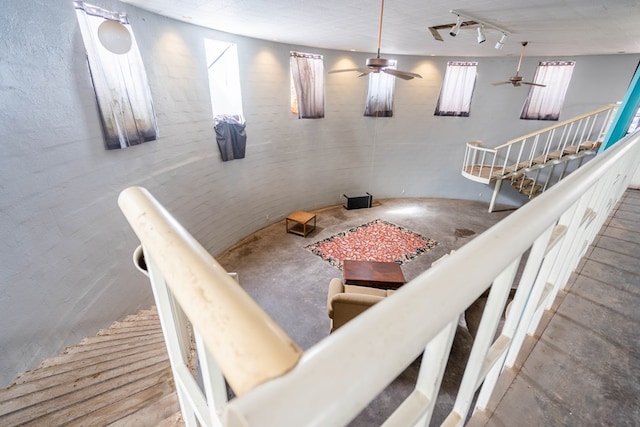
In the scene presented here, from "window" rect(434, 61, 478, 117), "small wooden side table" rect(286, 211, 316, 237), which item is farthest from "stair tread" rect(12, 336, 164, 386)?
"window" rect(434, 61, 478, 117)

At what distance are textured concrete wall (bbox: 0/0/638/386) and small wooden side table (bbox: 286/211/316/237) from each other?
460 mm

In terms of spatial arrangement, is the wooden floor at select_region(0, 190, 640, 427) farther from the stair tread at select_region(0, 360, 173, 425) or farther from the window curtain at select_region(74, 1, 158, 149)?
the window curtain at select_region(74, 1, 158, 149)

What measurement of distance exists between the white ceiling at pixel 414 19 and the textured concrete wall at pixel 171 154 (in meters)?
0.57

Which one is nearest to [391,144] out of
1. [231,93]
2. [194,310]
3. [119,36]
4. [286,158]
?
[286,158]

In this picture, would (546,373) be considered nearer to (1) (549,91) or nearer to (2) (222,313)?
(2) (222,313)

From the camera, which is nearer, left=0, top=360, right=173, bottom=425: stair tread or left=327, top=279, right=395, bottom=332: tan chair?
left=0, top=360, right=173, bottom=425: stair tread

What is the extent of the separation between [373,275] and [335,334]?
157 inches

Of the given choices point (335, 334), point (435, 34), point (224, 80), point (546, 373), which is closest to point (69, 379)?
point (335, 334)

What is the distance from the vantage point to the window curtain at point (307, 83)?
217 inches

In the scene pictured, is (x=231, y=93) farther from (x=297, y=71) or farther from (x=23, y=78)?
(x=23, y=78)

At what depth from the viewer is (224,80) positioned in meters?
4.55

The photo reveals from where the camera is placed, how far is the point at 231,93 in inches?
184

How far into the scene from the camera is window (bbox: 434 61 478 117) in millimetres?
6754

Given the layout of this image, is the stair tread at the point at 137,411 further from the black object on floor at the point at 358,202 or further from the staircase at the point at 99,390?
the black object on floor at the point at 358,202
